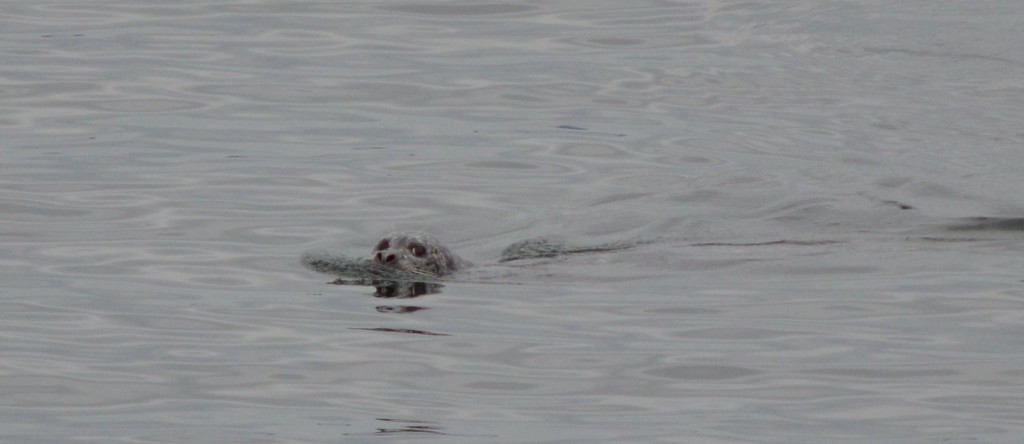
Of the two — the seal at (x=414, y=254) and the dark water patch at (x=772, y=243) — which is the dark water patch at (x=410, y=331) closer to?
the seal at (x=414, y=254)

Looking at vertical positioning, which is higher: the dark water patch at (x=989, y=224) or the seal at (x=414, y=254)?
the seal at (x=414, y=254)

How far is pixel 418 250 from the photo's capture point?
14734 millimetres

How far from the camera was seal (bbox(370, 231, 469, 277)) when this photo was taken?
14688mm

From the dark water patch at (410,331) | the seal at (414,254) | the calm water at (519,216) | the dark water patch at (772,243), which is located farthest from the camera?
the dark water patch at (772,243)

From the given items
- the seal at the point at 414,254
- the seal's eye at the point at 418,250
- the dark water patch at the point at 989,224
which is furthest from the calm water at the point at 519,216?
the seal's eye at the point at 418,250

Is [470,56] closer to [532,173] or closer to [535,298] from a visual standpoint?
[532,173]

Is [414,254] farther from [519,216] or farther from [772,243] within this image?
[772,243]

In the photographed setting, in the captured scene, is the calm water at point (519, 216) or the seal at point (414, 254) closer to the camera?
the calm water at point (519, 216)

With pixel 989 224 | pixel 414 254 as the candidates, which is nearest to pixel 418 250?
pixel 414 254

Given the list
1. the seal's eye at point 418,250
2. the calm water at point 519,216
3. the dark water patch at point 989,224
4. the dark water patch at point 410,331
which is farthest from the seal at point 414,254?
the dark water patch at point 989,224

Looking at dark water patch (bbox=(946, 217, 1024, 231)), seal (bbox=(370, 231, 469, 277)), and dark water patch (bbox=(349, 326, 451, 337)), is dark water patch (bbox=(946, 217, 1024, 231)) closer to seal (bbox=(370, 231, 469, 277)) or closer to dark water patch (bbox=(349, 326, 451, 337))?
seal (bbox=(370, 231, 469, 277))

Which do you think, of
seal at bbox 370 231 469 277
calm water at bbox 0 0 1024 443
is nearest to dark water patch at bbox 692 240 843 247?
calm water at bbox 0 0 1024 443

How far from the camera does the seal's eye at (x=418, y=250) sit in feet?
48.3

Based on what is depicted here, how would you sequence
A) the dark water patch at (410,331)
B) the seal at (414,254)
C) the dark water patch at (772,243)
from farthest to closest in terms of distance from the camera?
1. the dark water patch at (772,243)
2. the seal at (414,254)
3. the dark water patch at (410,331)
